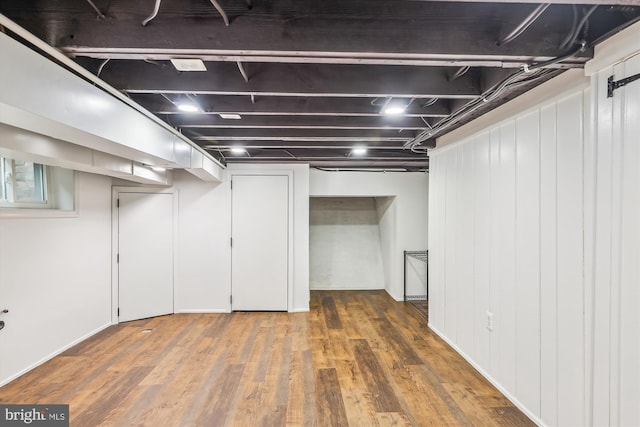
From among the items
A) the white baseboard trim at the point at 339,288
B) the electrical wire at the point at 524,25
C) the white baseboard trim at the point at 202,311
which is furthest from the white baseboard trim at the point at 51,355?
the electrical wire at the point at 524,25

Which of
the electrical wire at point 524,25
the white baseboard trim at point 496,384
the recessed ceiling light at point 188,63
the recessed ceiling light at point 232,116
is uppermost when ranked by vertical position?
→ the electrical wire at point 524,25

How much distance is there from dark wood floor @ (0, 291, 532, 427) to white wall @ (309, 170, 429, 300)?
1.51m

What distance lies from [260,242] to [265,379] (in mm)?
2080

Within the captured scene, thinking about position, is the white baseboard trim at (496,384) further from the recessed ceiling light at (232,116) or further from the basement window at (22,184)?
the basement window at (22,184)

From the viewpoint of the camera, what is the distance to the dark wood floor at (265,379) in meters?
2.12

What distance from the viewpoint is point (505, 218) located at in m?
2.30

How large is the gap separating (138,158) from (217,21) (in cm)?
142

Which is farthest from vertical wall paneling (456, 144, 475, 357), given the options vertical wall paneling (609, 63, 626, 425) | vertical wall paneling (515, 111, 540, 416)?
vertical wall paneling (609, 63, 626, 425)

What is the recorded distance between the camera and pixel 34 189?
3.02 metres

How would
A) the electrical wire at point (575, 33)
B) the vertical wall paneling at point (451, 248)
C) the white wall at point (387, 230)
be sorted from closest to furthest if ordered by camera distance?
the electrical wire at point (575, 33) → the vertical wall paneling at point (451, 248) → the white wall at point (387, 230)

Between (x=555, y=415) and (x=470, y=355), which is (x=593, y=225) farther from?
(x=470, y=355)

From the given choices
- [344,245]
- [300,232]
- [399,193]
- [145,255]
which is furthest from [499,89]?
[344,245]

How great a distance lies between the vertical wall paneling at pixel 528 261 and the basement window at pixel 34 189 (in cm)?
371

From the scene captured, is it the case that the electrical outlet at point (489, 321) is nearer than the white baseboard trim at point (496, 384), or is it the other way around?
the white baseboard trim at point (496, 384)
